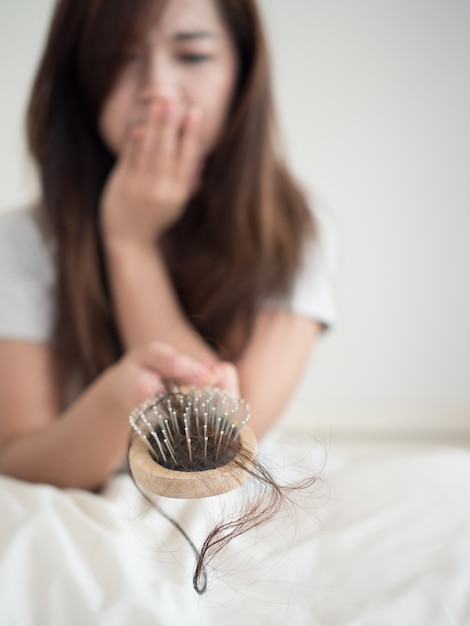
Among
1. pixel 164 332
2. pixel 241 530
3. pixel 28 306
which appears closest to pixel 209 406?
pixel 241 530

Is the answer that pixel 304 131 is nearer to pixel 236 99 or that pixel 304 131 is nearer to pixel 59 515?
pixel 236 99

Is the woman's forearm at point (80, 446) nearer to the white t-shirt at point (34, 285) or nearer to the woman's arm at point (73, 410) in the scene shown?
the woman's arm at point (73, 410)

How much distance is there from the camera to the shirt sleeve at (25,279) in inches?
31.4

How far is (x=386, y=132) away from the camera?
127 centimetres

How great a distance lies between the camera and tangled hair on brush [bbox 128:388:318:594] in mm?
328

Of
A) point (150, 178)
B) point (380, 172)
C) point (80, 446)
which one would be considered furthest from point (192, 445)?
point (380, 172)

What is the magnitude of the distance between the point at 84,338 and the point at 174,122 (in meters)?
0.35

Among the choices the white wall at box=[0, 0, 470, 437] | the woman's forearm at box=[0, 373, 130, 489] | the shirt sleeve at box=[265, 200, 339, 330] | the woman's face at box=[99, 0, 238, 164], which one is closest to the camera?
the woman's forearm at box=[0, 373, 130, 489]

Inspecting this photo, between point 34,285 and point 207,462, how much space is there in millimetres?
591

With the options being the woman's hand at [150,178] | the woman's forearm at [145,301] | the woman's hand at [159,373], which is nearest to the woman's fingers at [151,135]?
the woman's hand at [150,178]

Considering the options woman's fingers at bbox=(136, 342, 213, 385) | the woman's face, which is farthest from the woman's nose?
woman's fingers at bbox=(136, 342, 213, 385)

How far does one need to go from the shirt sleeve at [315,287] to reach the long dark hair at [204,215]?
2cm

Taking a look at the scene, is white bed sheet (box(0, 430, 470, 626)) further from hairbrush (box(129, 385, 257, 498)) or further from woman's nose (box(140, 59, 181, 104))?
woman's nose (box(140, 59, 181, 104))

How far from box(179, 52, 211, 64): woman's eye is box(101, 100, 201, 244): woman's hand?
2.6 inches
